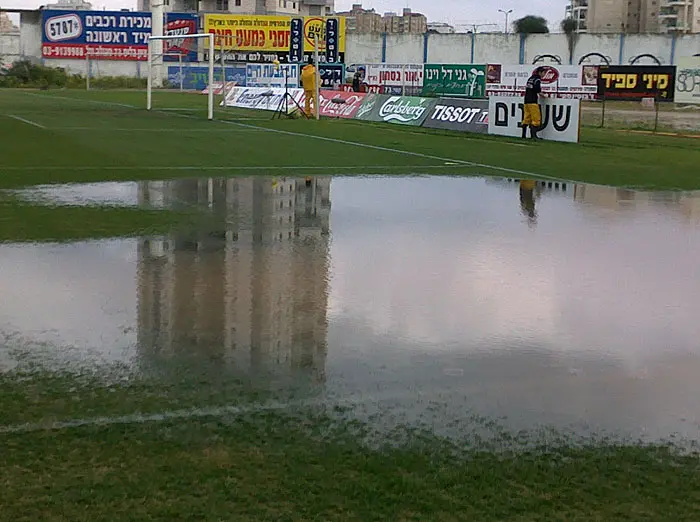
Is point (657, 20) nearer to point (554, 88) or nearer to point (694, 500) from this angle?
point (554, 88)

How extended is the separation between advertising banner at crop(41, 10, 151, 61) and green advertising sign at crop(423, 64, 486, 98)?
139ft

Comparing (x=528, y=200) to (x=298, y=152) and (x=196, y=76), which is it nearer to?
(x=298, y=152)

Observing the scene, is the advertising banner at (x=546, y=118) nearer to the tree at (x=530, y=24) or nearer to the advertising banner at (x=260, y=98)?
the advertising banner at (x=260, y=98)

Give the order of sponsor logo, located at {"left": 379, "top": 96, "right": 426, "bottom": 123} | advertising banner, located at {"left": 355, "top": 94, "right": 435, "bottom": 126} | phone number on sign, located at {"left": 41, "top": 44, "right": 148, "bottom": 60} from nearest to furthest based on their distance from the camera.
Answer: advertising banner, located at {"left": 355, "top": 94, "right": 435, "bottom": 126}
sponsor logo, located at {"left": 379, "top": 96, "right": 426, "bottom": 123}
phone number on sign, located at {"left": 41, "top": 44, "right": 148, "bottom": 60}

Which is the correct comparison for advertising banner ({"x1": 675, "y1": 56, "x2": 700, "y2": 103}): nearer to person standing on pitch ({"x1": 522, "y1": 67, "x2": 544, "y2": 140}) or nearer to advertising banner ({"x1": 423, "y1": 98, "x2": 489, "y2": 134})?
advertising banner ({"x1": 423, "y1": 98, "x2": 489, "y2": 134})

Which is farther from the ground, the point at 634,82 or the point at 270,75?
the point at 634,82

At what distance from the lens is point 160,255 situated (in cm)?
978

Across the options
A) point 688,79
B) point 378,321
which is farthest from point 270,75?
point 378,321

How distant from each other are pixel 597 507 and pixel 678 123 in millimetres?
37615

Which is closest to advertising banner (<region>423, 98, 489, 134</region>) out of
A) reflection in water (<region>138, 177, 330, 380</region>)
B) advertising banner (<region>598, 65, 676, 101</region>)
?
advertising banner (<region>598, 65, 676, 101</region>)

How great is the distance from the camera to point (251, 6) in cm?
13562

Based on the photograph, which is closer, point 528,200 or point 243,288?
point 243,288

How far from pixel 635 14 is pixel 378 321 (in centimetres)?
16457

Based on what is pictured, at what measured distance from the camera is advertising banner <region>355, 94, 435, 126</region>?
33656 millimetres
